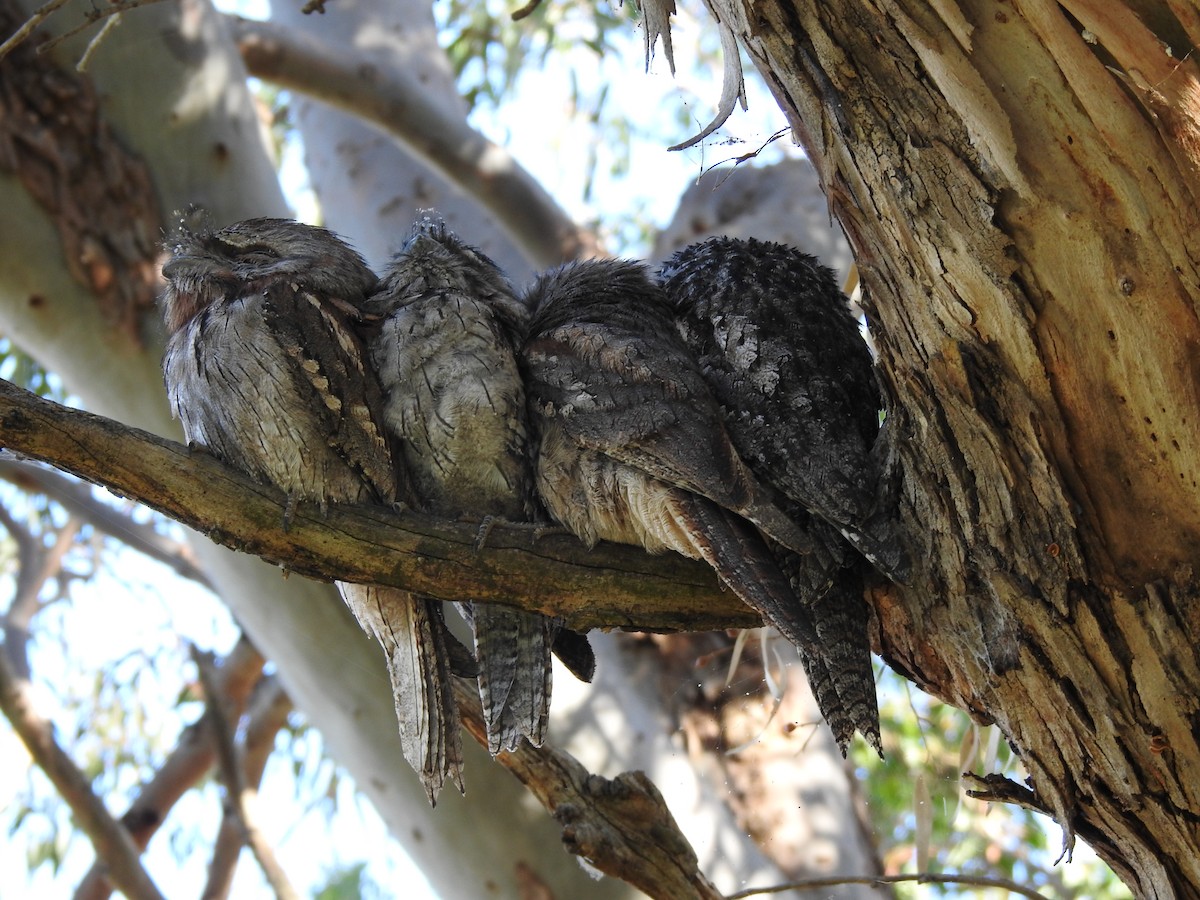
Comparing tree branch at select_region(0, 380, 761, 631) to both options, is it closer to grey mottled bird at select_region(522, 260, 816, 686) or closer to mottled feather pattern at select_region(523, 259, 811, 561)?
grey mottled bird at select_region(522, 260, 816, 686)

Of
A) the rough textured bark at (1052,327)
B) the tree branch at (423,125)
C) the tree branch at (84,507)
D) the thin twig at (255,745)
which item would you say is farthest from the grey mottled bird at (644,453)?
the tree branch at (84,507)

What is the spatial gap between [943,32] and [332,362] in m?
1.48

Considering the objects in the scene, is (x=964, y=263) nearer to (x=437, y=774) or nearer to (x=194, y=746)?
(x=437, y=774)

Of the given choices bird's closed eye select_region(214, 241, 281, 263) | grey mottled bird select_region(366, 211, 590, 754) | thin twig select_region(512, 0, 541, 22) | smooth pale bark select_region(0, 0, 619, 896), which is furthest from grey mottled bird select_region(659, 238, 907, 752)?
smooth pale bark select_region(0, 0, 619, 896)

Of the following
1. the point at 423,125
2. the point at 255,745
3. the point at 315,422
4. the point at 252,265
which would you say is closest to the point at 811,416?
the point at 315,422

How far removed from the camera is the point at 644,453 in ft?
8.14

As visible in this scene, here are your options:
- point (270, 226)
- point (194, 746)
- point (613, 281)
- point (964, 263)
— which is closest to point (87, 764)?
point (194, 746)

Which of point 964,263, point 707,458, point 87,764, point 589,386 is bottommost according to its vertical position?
point 964,263

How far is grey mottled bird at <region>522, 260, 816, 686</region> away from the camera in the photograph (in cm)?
234

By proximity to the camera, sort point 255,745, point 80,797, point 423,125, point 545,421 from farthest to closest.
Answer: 1. point 255,745
2. point 423,125
3. point 80,797
4. point 545,421

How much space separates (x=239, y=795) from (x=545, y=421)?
6.93 ft

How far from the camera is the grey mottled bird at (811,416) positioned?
→ 2.33 meters

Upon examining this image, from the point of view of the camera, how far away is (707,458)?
238 cm

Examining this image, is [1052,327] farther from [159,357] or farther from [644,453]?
[159,357]
